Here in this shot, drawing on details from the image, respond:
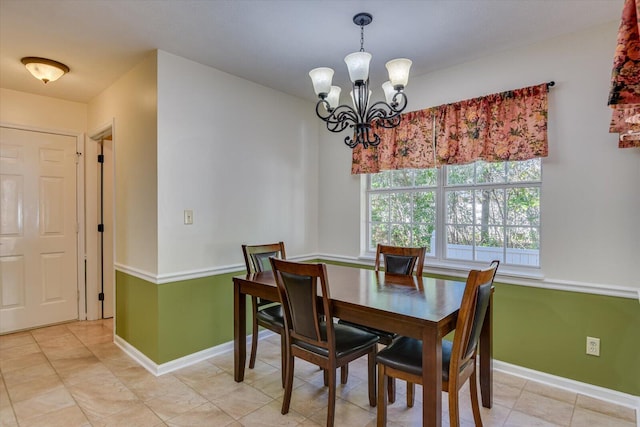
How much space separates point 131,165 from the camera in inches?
117

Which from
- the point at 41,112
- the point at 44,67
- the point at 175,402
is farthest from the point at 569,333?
the point at 41,112

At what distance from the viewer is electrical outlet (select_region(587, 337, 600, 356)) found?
7.57 ft

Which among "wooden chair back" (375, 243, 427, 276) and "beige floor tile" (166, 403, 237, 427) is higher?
"wooden chair back" (375, 243, 427, 276)

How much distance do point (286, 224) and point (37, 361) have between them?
2.43 metres

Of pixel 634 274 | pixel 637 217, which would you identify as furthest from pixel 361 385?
pixel 637 217

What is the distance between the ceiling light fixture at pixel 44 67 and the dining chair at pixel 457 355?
3.31m

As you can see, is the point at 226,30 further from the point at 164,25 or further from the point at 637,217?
the point at 637,217

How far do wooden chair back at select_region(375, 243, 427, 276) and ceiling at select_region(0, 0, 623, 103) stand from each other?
1.55 meters

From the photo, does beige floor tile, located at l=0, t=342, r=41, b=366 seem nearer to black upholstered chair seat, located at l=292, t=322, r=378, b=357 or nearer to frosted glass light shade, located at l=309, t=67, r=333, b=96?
black upholstered chair seat, located at l=292, t=322, r=378, b=357

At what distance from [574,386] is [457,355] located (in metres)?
1.44

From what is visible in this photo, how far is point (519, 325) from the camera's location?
2609 millimetres

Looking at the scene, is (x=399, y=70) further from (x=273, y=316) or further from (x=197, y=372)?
(x=197, y=372)

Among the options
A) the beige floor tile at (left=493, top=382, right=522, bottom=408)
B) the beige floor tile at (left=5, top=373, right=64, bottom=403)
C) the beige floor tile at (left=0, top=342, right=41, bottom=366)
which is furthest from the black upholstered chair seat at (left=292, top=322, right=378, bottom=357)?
the beige floor tile at (left=0, top=342, right=41, bottom=366)

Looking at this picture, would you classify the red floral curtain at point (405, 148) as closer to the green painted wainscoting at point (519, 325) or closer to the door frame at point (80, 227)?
the green painted wainscoting at point (519, 325)
